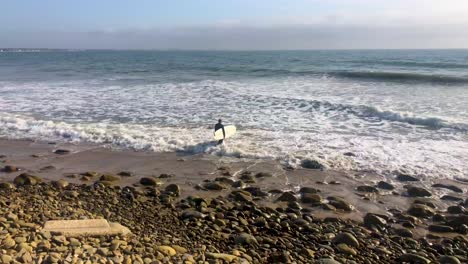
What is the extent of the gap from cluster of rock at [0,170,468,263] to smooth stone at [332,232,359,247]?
0.01 metres

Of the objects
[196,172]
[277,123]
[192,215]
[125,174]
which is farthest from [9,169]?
[277,123]

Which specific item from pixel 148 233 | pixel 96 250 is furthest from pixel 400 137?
pixel 96 250

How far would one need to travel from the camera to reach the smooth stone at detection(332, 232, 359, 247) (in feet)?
17.6

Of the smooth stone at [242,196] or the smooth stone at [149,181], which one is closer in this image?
the smooth stone at [242,196]

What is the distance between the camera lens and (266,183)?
7875mm

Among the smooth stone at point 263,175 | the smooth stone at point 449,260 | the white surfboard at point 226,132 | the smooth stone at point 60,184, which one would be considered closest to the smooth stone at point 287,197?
the smooth stone at point 263,175

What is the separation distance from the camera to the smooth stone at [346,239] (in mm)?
5352

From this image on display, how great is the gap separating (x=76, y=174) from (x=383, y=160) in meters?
6.84

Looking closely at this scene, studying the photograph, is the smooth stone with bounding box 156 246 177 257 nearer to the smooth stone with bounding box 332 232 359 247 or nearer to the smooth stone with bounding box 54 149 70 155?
the smooth stone with bounding box 332 232 359 247

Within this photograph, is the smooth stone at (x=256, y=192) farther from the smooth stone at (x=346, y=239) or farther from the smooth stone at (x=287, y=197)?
the smooth stone at (x=346, y=239)

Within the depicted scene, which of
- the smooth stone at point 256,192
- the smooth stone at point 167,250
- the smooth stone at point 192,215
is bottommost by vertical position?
the smooth stone at point 256,192

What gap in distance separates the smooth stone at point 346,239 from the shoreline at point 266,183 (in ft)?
0.53

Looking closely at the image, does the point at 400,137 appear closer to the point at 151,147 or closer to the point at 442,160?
the point at 442,160

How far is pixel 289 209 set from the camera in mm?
6586
